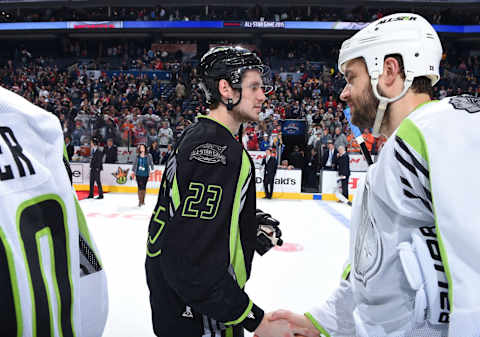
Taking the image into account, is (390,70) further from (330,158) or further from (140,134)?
(140,134)

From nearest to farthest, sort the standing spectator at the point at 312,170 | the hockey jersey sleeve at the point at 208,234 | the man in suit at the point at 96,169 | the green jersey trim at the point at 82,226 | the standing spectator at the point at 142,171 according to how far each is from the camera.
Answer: the green jersey trim at the point at 82,226 → the hockey jersey sleeve at the point at 208,234 → the standing spectator at the point at 142,171 → the man in suit at the point at 96,169 → the standing spectator at the point at 312,170

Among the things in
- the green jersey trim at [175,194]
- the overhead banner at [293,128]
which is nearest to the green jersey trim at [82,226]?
the green jersey trim at [175,194]

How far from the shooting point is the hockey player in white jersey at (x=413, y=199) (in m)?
0.77

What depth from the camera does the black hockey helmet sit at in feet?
5.32

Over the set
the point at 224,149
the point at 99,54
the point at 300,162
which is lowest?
the point at 300,162

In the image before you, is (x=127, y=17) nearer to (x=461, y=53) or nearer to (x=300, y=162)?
(x=300, y=162)

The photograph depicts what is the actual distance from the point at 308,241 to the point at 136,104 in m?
14.5

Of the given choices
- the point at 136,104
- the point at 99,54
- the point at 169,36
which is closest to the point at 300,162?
the point at 136,104

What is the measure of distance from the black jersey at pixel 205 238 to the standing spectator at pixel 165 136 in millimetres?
11085

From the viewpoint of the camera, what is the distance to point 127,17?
2342 cm

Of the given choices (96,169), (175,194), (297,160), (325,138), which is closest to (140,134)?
(96,169)

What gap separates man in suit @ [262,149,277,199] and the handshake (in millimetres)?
9280

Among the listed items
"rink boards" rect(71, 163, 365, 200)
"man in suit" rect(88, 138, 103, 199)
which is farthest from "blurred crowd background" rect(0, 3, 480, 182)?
"man in suit" rect(88, 138, 103, 199)

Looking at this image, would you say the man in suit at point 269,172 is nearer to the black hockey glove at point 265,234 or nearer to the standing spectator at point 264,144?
the standing spectator at point 264,144
